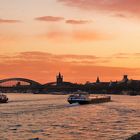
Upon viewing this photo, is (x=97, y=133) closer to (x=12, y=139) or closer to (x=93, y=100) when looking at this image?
(x=12, y=139)

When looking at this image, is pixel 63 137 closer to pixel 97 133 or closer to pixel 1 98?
pixel 97 133

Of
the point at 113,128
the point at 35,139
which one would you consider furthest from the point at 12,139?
the point at 113,128

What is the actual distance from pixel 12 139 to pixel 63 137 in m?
4.95

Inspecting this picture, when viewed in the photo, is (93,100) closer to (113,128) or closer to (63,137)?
(113,128)

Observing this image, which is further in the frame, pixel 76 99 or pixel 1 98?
pixel 1 98

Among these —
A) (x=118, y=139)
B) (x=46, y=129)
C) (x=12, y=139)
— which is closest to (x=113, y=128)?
(x=46, y=129)

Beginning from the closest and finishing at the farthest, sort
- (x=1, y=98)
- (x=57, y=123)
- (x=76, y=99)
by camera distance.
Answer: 1. (x=57, y=123)
2. (x=76, y=99)
3. (x=1, y=98)

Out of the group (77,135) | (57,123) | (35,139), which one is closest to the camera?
(35,139)

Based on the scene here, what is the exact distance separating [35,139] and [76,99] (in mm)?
86459

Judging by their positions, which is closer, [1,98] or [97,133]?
[97,133]

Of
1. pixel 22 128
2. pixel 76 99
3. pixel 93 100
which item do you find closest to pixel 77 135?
pixel 22 128

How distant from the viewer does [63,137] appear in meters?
48.3

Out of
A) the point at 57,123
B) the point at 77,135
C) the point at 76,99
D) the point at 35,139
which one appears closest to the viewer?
the point at 35,139

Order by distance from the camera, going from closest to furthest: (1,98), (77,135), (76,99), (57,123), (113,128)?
(77,135)
(113,128)
(57,123)
(76,99)
(1,98)
